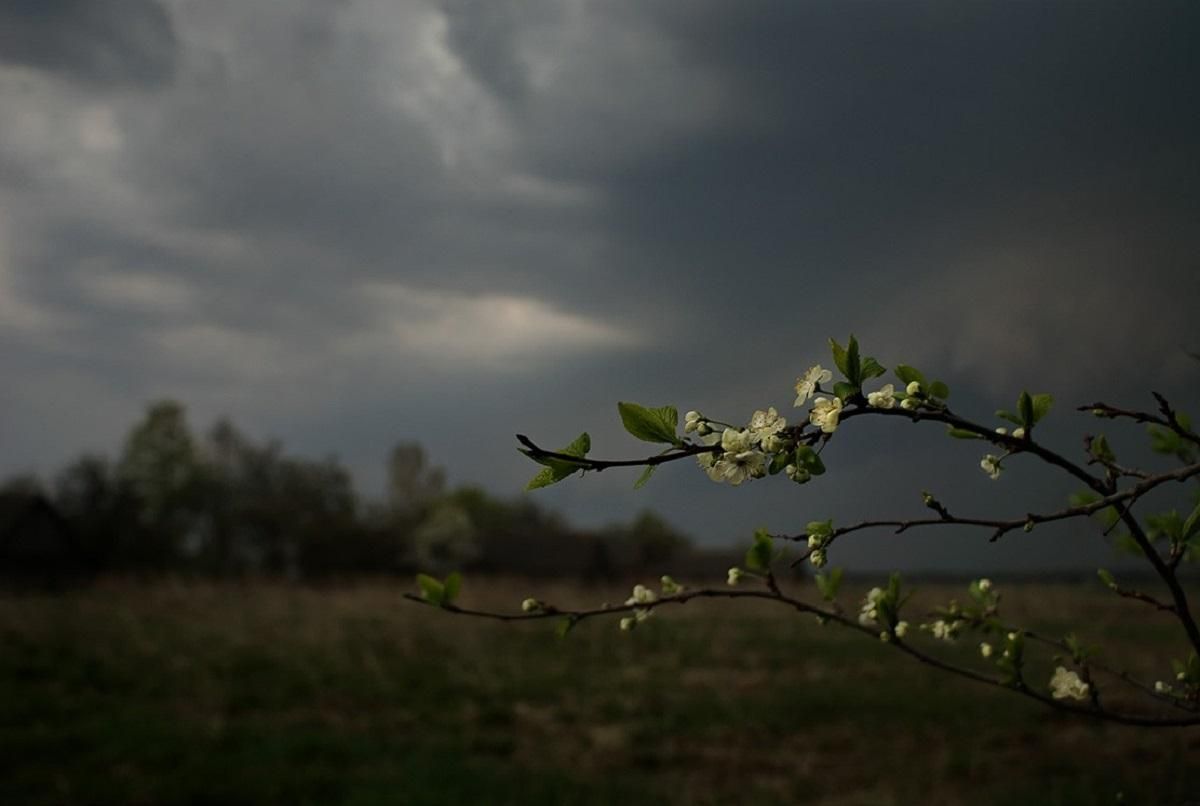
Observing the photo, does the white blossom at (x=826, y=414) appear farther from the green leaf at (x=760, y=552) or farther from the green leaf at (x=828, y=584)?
the green leaf at (x=828, y=584)

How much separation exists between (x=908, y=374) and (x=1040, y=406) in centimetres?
23

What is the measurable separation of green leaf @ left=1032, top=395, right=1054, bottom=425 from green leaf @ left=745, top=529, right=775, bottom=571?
53 centimetres

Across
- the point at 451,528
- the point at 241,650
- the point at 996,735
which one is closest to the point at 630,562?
the point at 451,528

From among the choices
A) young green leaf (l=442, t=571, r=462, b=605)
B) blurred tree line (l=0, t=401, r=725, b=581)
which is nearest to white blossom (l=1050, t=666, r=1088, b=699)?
young green leaf (l=442, t=571, r=462, b=605)

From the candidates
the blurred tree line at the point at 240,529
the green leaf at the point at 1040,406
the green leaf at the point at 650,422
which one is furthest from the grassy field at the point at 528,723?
the blurred tree line at the point at 240,529

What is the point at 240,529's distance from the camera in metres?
41.1

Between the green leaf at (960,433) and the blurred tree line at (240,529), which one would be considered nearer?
the green leaf at (960,433)

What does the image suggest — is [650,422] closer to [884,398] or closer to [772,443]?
[772,443]

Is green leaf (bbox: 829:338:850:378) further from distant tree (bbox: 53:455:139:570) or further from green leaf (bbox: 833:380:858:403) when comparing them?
distant tree (bbox: 53:455:139:570)

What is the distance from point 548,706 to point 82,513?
34910 millimetres

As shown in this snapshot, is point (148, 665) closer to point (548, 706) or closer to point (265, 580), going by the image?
point (548, 706)

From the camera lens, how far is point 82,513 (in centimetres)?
3697

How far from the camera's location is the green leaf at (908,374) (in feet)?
4.74

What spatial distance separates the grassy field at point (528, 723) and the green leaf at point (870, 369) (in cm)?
277
